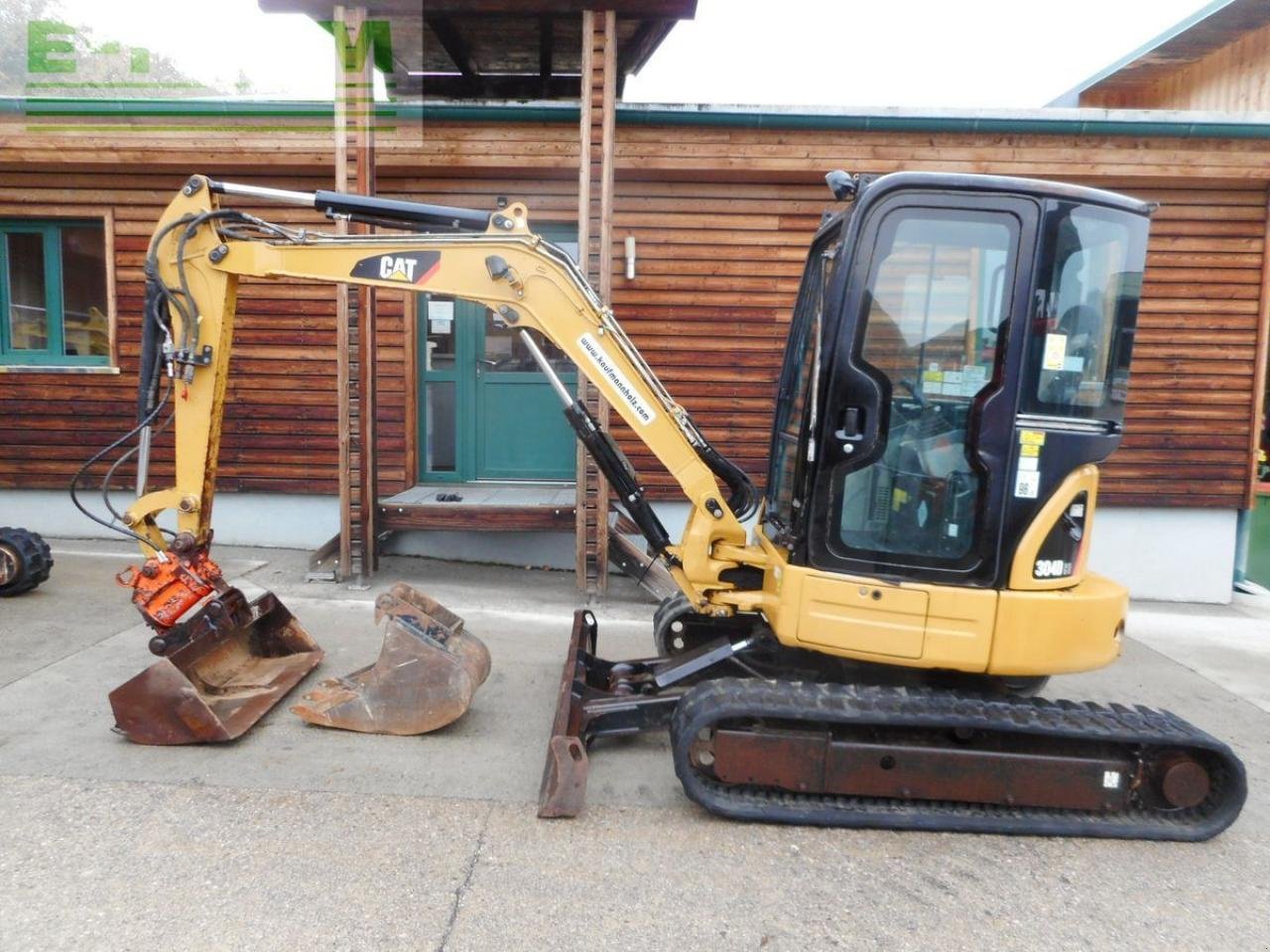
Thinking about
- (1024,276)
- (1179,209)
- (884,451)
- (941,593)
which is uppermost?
(1179,209)

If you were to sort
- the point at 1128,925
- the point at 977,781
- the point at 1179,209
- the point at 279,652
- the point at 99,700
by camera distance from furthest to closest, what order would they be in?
1. the point at 1179,209
2. the point at 279,652
3. the point at 99,700
4. the point at 977,781
5. the point at 1128,925

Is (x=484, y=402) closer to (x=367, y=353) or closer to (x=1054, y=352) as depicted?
(x=367, y=353)

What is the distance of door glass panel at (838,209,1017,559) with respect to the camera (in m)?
3.42

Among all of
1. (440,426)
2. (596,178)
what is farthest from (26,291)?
(596,178)

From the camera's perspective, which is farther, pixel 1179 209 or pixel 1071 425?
pixel 1179 209

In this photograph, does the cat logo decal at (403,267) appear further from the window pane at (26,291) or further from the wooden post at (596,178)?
the window pane at (26,291)

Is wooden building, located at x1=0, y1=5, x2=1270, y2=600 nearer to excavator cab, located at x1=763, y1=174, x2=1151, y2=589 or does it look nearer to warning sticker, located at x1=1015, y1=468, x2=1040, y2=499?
excavator cab, located at x1=763, y1=174, x2=1151, y2=589

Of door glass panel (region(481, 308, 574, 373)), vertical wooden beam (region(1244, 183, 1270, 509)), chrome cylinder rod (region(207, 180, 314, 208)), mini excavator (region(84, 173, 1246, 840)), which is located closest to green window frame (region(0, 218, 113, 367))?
door glass panel (region(481, 308, 574, 373))

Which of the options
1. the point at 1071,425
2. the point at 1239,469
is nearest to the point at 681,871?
the point at 1071,425

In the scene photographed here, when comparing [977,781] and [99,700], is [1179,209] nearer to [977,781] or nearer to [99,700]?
[977,781]

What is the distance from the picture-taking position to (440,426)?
25.8ft

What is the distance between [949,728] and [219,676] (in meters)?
3.48

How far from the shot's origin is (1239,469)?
7.38 metres

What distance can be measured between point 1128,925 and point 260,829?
307cm
